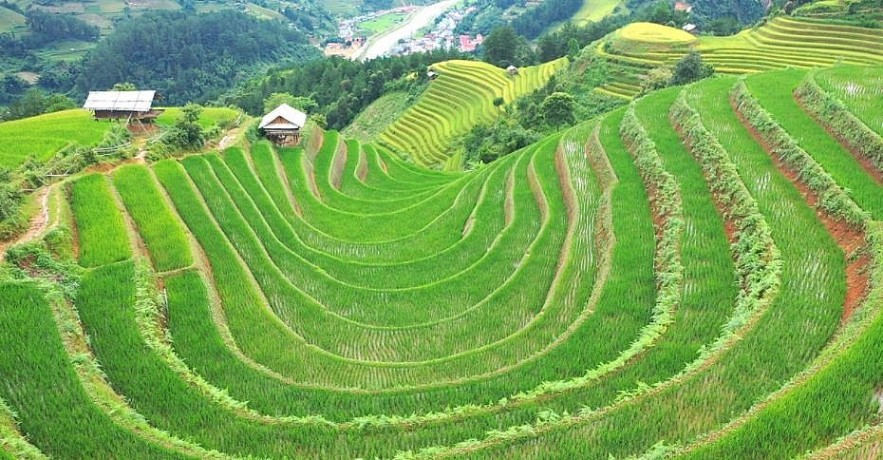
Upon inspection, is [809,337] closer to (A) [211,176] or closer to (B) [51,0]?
(A) [211,176]

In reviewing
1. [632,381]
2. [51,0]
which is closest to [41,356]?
[632,381]

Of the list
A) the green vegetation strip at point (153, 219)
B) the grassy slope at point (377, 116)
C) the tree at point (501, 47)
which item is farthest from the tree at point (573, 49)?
the green vegetation strip at point (153, 219)

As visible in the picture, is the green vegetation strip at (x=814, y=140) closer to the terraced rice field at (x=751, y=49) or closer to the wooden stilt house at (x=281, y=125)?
the wooden stilt house at (x=281, y=125)

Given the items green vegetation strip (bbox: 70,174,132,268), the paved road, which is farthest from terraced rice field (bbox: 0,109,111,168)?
the paved road

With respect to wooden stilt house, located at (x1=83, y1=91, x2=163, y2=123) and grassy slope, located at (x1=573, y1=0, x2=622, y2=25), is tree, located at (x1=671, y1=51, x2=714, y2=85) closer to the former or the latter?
wooden stilt house, located at (x1=83, y1=91, x2=163, y2=123)

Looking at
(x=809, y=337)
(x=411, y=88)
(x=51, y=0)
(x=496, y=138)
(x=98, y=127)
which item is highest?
(x=809, y=337)
